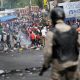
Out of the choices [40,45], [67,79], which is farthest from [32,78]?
[40,45]

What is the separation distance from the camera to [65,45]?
5641 mm

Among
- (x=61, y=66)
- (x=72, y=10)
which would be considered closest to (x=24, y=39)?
(x=72, y=10)

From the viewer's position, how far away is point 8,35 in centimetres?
2811

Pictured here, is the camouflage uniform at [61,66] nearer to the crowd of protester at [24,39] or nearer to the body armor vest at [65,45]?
the body armor vest at [65,45]

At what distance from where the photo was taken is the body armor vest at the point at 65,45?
18.5 feet

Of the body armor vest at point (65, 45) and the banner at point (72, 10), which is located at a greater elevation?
the body armor vest at point (65, 45)

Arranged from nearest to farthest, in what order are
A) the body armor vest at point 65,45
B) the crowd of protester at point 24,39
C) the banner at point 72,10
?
1. the body armor vest at point 65,45
2. the crowd of protester at point 24,39
3. the banner at point 72,10

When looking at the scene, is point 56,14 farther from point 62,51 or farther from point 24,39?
point 24,39

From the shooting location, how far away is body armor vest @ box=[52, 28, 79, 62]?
18.5ft

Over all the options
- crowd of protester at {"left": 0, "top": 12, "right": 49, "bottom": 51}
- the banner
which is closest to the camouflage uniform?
crowd of protester at {"left": 0, "top": 12, "right": 49, "bottom": 51}

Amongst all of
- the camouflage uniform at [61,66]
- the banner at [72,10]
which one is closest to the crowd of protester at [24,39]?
the banner at [72,10]

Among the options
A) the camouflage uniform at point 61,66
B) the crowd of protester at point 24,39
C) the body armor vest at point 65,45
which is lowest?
the crowd of protester at point 24,39

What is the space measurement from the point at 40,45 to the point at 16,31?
3339 mm

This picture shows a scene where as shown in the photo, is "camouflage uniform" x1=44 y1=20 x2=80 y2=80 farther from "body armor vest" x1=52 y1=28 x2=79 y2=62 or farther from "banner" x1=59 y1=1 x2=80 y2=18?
"banner" x1=59 y1=1 x2=80 y2=18
